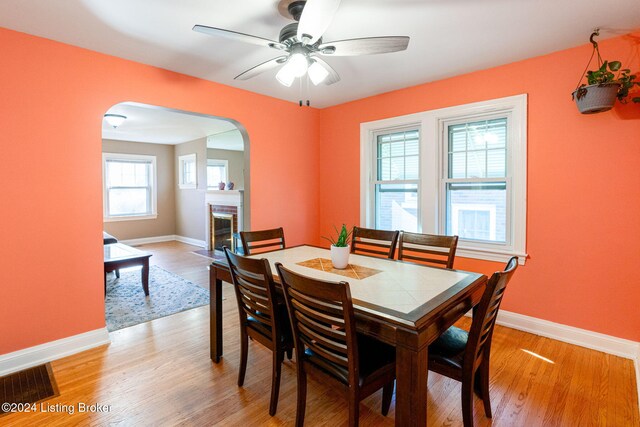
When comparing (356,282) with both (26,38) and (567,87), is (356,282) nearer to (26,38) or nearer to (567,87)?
(567,87)

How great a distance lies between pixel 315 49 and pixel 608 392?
2.78 meters

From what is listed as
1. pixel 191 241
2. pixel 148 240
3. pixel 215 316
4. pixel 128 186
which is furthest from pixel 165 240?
pixel 215 316

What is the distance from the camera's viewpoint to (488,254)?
302 cm

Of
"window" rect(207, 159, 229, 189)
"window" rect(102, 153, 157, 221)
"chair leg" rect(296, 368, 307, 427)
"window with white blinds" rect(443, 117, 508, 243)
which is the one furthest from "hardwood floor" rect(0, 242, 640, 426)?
"window" rect(102, 153, 157, 221)

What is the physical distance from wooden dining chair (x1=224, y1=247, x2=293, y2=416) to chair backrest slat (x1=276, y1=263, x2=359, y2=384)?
17 centimetres

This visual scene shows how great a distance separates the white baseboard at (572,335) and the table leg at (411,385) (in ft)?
6.85

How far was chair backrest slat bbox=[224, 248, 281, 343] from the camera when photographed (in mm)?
1663

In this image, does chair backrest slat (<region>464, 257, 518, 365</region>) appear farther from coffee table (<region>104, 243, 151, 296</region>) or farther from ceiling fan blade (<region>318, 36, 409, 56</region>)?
coffee table (<region>104, 243, 151, 296</region>)

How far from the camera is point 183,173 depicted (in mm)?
7508

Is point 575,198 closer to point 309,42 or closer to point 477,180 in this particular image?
point 477,180

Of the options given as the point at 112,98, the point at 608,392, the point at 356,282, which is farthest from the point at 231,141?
the point at 608,392

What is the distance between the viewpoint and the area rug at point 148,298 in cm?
316

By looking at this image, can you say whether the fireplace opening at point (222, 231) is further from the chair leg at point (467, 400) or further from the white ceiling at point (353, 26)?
the chair leg at point (467, 400)

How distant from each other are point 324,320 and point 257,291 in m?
0.52
